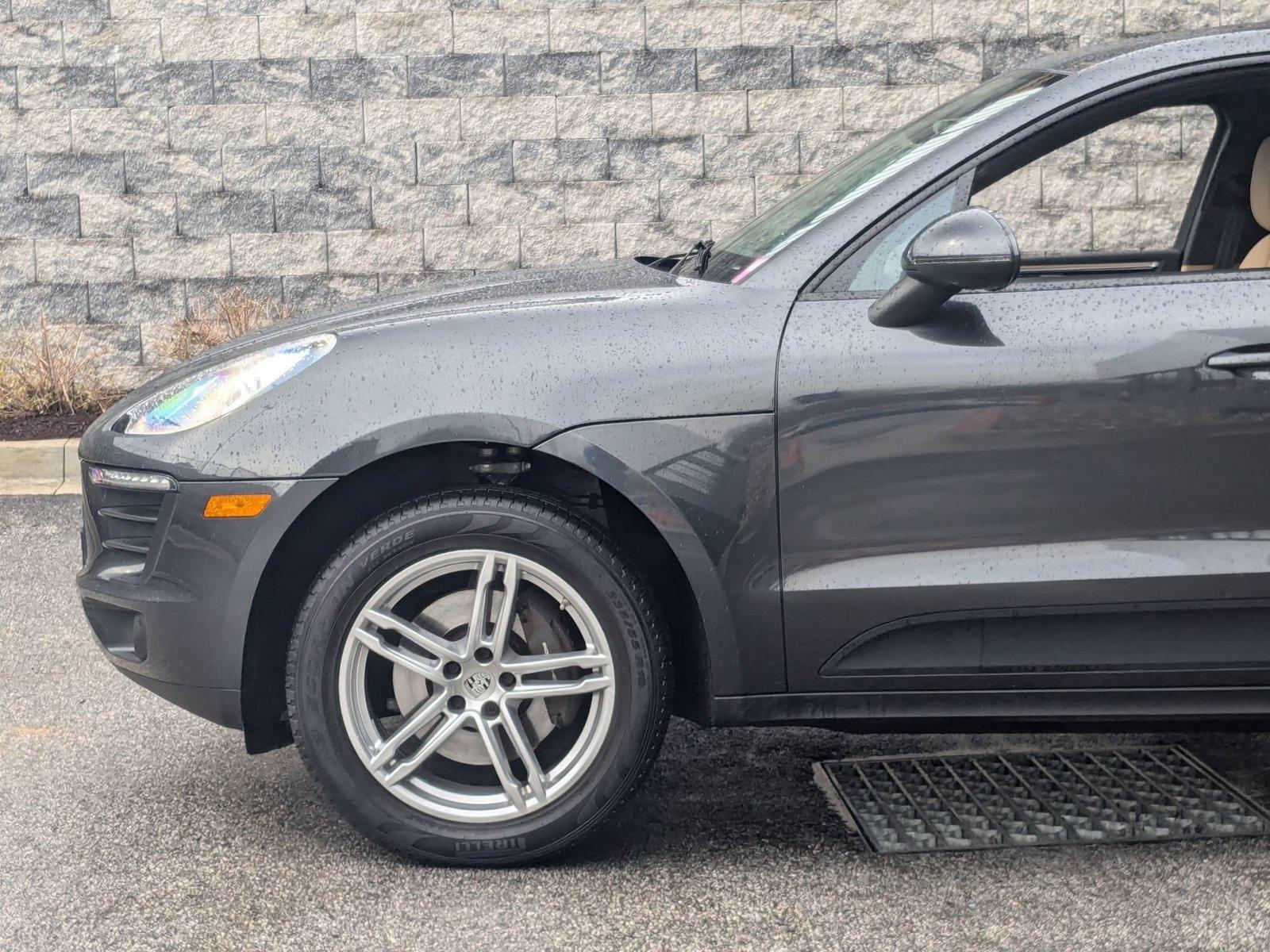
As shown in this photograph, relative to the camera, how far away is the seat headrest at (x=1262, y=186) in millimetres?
3791

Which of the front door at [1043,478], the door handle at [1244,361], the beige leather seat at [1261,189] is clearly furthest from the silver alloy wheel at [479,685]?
the beige leather seat at [1261,189]

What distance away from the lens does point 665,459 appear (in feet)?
9.55

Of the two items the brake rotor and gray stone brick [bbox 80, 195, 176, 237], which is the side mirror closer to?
the brake rotor

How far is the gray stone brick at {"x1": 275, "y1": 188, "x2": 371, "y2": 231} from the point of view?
30.2 feet

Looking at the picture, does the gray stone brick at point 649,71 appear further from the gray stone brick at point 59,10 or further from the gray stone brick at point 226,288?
the gray stone brick at point 59,10

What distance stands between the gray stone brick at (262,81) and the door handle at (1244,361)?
24.1 feet

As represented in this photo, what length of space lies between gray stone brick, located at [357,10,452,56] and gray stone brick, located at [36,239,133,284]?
78.6 inches

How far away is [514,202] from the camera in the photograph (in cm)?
920

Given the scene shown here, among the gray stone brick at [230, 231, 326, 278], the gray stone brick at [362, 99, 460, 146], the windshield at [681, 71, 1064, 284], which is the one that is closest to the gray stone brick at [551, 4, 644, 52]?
the gray stone brick at [362, 99, 460, 146]

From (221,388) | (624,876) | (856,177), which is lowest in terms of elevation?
(624,876)

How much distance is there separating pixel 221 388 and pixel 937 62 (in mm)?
6890

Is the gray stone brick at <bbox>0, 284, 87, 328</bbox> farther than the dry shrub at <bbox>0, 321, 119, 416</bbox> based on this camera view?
Yes

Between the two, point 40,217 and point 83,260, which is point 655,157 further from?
point 40,217

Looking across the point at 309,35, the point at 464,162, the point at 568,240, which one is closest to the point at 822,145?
the point at 568,240
